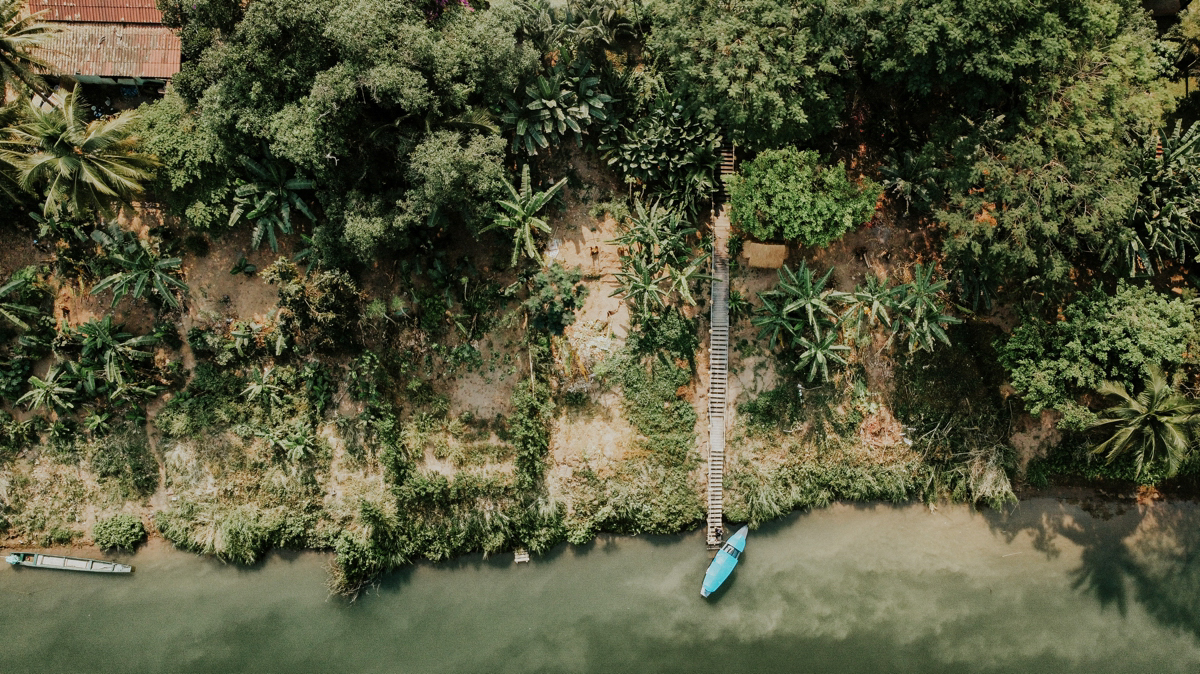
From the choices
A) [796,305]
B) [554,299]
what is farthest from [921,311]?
[554,299]

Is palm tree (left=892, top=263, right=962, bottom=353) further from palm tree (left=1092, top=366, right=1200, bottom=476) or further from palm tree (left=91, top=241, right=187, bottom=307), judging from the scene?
palm tree (left=91, top=241, right=187, bottom=307)

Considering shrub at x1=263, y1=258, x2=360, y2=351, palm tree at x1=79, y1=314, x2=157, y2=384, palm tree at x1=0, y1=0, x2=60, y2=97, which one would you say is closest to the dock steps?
shrub at x1=263, y1=258, x2=360, y2=351

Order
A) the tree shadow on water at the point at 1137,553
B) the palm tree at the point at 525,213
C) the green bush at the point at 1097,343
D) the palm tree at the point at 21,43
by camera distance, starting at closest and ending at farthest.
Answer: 1. the palm tree at the point at 21,43
2. the green bush at the point at 1097,343
3. the palm tree at the point at 525,213
4. the tree shadow on water at the point at 1137,553

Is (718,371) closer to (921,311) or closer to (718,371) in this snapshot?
(718,371)

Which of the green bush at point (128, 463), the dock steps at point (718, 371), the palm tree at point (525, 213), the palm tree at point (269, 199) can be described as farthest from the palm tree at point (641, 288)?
the green bush at point (128, 463)

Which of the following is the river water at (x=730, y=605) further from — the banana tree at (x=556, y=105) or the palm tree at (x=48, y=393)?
the banana tree at (x=556, y=105)

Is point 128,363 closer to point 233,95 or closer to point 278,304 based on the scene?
point 278,304

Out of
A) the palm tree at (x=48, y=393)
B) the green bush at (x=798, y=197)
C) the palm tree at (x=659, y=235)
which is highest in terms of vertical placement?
the green bush at (x=798, y=197)
